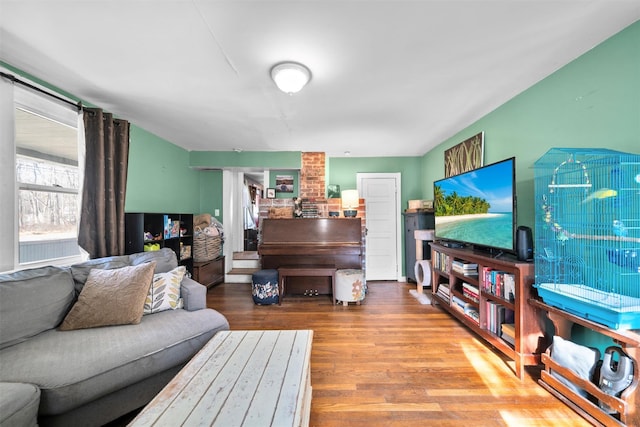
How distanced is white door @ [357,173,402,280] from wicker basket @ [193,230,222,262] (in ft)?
8.56

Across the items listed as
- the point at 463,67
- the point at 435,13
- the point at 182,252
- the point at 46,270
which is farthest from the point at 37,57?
the point at 463,67

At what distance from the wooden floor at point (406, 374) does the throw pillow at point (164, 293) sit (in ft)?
2.91

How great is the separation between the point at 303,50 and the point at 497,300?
2.36 metres

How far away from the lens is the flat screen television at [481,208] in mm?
1897

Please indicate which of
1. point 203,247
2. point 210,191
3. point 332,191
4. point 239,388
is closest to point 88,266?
point 239,388

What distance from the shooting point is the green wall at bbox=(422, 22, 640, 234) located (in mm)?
1385

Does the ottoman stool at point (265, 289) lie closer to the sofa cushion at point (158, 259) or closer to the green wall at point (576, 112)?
the sofa cushion at point (158, 259)

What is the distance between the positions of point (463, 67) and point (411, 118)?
3.01ft

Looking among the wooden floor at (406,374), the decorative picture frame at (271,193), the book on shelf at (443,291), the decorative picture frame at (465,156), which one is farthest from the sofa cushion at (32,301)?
the decorative picture frame at (465,156)

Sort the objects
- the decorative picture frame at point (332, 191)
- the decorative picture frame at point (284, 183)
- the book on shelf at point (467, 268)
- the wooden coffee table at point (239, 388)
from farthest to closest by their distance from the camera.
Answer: the decorative picture frame at point (284, 183)
the decorative picture frame at point (332, 191)
the book on shelf at point (467, 268)
the wooden coffee table at point (239, 388)

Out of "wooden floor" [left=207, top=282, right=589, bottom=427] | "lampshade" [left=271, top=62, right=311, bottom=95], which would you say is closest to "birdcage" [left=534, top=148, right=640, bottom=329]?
"wooden floor" [left=207, top=282, right=589, bottom=427]

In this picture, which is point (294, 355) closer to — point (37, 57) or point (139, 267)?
point (139, 267)

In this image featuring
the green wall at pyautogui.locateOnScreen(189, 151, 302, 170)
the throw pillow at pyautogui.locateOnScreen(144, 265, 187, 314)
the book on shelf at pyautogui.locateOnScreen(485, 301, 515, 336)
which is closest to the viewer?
the throw pillow at pyautogui.locateOnScreen(144, 265, 187, 314)

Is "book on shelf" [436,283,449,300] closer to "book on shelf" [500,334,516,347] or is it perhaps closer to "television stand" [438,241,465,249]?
"television stand" [438,241,465,249]
